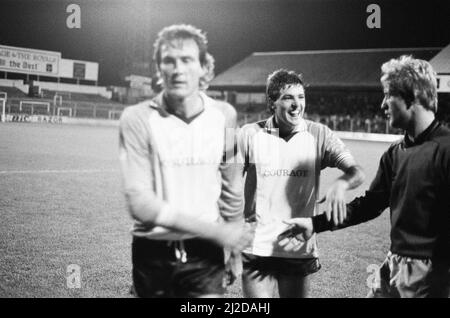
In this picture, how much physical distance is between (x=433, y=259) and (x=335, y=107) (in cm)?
2857

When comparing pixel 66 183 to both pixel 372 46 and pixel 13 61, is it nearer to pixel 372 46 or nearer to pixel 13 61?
pixel 13 61

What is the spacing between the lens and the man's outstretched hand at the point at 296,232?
2330 millimetres

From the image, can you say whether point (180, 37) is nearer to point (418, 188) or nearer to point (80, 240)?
point (418, 188)

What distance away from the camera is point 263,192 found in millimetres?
2494

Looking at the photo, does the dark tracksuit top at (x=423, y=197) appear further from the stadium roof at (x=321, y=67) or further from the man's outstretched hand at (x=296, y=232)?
the stadium roof at (x=321, y=67)

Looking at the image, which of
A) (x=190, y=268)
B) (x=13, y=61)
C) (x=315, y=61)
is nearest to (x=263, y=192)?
(x=190, y=268)

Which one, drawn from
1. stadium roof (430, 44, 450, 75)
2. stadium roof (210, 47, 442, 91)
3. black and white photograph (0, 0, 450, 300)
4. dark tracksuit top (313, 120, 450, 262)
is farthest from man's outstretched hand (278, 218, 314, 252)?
stadium roof (210, 47, 442, 91)

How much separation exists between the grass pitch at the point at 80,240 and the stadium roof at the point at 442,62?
10816 mm

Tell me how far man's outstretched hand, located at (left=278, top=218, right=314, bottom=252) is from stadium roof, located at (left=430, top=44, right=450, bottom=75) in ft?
56.3

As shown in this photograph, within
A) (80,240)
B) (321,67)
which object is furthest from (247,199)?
(321,67)

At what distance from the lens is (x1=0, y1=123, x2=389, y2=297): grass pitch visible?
391 centimetres

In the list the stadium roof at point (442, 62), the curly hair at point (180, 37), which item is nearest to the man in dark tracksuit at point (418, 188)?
the curly hair at point (180, 37)

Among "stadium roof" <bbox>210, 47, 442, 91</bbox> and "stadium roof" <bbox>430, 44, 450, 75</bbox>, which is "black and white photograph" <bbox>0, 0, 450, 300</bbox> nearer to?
"stadium roof" <bbox>430, 44, 450, 75</bbox>

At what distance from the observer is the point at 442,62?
19484 millimetres
